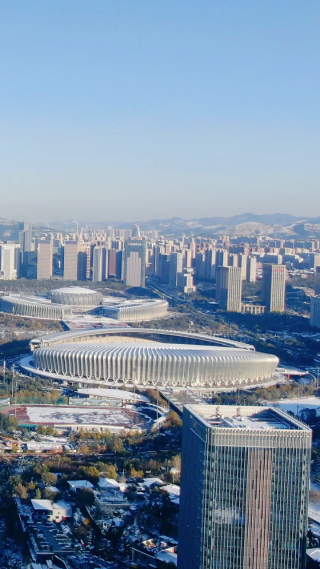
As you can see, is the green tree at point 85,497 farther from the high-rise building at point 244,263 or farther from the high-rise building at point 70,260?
the high-rise building at point 70,260

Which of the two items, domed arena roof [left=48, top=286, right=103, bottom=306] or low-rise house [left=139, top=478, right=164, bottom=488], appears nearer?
low-rise house [left=139, top=478, right=164, bottom=488]

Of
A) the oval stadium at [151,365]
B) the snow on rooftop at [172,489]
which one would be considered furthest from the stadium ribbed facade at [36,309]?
the snow on rooftop at [172,489]

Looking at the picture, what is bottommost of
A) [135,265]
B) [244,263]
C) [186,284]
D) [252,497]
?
[186,284]

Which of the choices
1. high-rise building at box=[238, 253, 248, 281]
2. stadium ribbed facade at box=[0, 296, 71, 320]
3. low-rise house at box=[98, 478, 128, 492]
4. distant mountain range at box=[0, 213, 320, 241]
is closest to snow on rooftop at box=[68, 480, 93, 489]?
low-rise house at box=[98, 478, 128, 492]

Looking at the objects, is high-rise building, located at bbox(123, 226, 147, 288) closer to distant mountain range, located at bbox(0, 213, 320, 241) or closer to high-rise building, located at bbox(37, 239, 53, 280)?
high-rise building, located at bbox(37, 239, 53, 280)

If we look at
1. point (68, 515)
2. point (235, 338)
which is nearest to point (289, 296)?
point (235, 338)

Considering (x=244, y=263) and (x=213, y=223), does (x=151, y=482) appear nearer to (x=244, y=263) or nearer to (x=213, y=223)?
(x=244, y=263)

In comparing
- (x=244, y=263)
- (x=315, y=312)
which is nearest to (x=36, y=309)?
(x=315, y=312)
